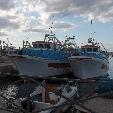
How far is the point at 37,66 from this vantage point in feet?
109

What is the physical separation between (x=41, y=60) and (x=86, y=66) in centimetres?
520

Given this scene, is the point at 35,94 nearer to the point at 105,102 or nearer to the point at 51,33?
the point at 105,102

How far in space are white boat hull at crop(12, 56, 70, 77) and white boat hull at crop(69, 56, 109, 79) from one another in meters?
1.82

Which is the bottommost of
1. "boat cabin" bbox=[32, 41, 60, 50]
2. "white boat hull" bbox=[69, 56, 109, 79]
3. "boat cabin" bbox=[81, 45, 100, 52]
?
"white boat hull" bbox=[69, 56, 109, 79]

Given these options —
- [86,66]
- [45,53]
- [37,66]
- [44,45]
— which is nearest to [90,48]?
[86,66]

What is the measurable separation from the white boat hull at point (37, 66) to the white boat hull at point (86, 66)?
1.82 metres

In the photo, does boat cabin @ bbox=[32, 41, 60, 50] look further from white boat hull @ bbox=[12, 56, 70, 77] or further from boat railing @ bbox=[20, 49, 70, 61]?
white boat hull @ bbox=[12, 56, 70, 77]

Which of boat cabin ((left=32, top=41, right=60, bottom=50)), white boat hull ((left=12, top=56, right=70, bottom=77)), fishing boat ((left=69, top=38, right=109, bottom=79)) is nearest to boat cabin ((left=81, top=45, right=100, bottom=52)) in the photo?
fishing boat ((left=69, top=38, right=109, bottom=79))

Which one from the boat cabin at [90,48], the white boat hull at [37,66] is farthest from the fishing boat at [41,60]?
the boat cabin at [90,48]

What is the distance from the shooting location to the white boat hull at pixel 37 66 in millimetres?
32906

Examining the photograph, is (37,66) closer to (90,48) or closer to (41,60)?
(41,60)

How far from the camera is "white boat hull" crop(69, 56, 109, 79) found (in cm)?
3333

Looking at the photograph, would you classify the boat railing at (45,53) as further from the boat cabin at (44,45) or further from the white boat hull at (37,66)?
the boat cabin at (44,45)

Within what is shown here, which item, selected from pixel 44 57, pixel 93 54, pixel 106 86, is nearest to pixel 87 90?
pixel 106 86
